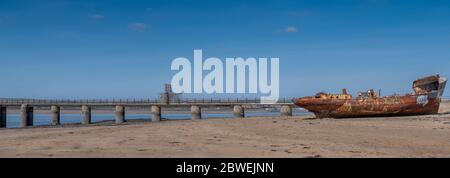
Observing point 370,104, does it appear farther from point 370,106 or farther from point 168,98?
point 168,98

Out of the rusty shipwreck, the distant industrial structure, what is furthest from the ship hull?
the distant industrial structure

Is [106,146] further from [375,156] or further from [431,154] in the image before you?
[431,154]

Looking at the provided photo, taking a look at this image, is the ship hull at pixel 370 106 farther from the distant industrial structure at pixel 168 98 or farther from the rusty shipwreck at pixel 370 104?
the distant industrial structure at pixel 168 98

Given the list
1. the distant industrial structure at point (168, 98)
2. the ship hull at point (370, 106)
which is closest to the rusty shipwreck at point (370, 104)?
the ship hull at point (370, 106)

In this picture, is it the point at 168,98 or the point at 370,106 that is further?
the point at 168,98

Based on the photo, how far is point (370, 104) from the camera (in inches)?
1094

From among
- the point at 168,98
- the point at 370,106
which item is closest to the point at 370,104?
the point at 370,106

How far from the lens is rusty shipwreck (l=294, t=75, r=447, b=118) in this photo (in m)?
27.9

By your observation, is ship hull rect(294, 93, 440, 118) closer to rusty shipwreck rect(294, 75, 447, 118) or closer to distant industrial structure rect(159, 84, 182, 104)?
rusty shipwreck rect(294, 75, 447, 118)

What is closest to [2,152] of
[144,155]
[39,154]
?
[39,154]

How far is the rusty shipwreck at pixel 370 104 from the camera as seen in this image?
27.9 m
